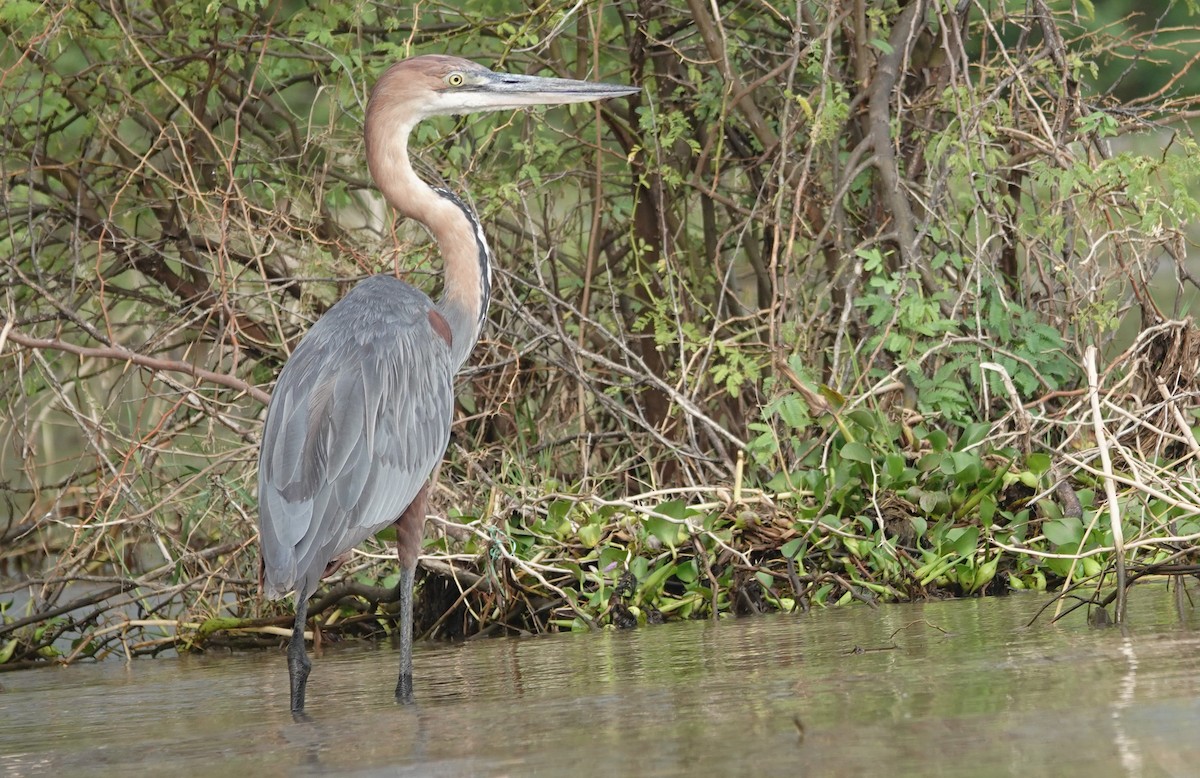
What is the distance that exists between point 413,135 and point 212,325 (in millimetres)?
1450

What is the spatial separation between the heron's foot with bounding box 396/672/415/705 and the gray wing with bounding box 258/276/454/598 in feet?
1.27

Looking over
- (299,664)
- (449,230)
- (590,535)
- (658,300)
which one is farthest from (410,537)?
(658,300)

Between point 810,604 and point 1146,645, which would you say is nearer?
point 1146,645

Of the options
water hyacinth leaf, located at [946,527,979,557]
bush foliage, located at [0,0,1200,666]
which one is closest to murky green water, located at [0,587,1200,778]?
water hyacinth leaf, located at [946,527,979,557]

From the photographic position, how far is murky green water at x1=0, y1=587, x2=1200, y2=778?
9.57 ft

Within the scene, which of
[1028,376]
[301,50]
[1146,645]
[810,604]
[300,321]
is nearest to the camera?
[1146,645]

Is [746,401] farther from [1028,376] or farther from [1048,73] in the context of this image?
[1048,73]

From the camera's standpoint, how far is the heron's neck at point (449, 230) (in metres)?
5.81

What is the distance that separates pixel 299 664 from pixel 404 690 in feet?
1.04

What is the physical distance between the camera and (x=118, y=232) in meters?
7.70

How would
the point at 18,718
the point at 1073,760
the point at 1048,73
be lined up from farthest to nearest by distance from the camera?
the point at 1048,73 → the point at 18,718 → the point at 1073,760

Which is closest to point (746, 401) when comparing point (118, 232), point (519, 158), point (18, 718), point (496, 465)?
point (496, 465)

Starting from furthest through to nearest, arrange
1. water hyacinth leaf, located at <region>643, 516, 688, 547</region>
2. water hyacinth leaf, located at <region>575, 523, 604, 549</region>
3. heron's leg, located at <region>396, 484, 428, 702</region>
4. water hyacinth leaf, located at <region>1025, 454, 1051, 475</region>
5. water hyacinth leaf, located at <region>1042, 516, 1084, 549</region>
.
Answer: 1. water hyacinth leaf, located at <region>575, 523, 604, 549</region>
2. water hyacinth leaf, located at <region>643, 516, 688, 547</region>
3. water hyacinth leaf, located at <region>1025, 454, 1051, 475</region>
4. water hyacinth leaf, located at <region>1042, 516, 1084, 549</region>
5. heron's leg, located at <region>396, 484, 428, 702</region>

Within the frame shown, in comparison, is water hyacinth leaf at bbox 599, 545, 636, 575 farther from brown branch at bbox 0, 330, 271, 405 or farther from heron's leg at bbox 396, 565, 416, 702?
brown branch at bbox 0, 330, 271, 405
